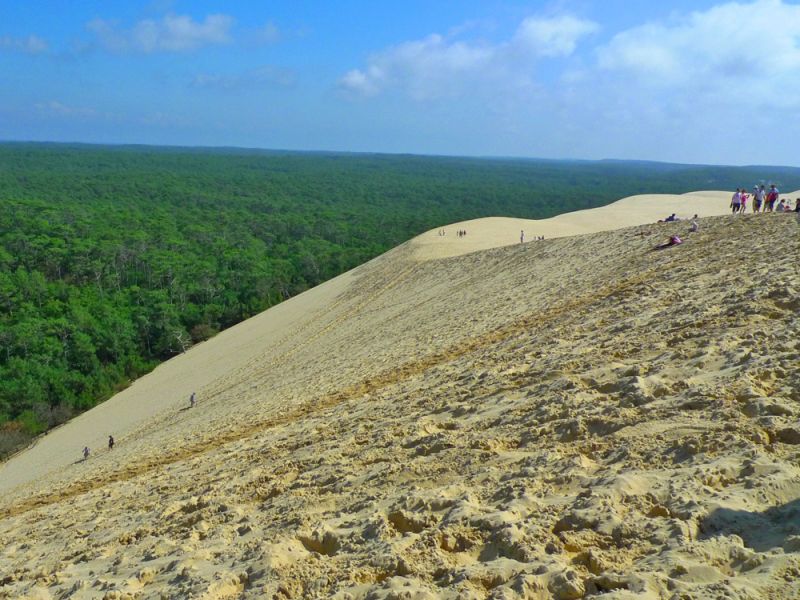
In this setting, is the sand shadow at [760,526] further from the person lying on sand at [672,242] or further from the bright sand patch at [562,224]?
the bright sand patch at [562,224]

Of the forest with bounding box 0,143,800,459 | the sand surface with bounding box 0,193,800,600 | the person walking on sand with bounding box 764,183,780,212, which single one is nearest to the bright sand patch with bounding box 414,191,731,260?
the person walking on sand with bounding box 764,183,780,212

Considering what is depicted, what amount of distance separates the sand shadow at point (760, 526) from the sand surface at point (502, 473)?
0.05ft

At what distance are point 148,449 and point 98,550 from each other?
5.84 meters

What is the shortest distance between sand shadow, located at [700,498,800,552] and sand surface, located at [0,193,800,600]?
0.01 meters

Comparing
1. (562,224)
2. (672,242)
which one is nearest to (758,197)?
(672,242)

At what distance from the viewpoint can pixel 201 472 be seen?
8.00m

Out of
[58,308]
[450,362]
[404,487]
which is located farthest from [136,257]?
[404,487]

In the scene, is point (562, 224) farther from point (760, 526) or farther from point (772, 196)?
point (760, 526)

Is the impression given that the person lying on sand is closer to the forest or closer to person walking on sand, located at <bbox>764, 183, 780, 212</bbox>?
person walking on sand, located at <bbox>764, 183, 780, 212</bbox>

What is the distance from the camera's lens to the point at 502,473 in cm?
525

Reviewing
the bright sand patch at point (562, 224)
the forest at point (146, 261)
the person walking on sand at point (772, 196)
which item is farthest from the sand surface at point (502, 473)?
the bright sand patch at point (562, 224)

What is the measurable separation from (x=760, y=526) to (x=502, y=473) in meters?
1.93

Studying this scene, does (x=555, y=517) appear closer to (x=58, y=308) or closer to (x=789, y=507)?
(x=789, y=507)

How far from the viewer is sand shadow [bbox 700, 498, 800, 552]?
366 cm
